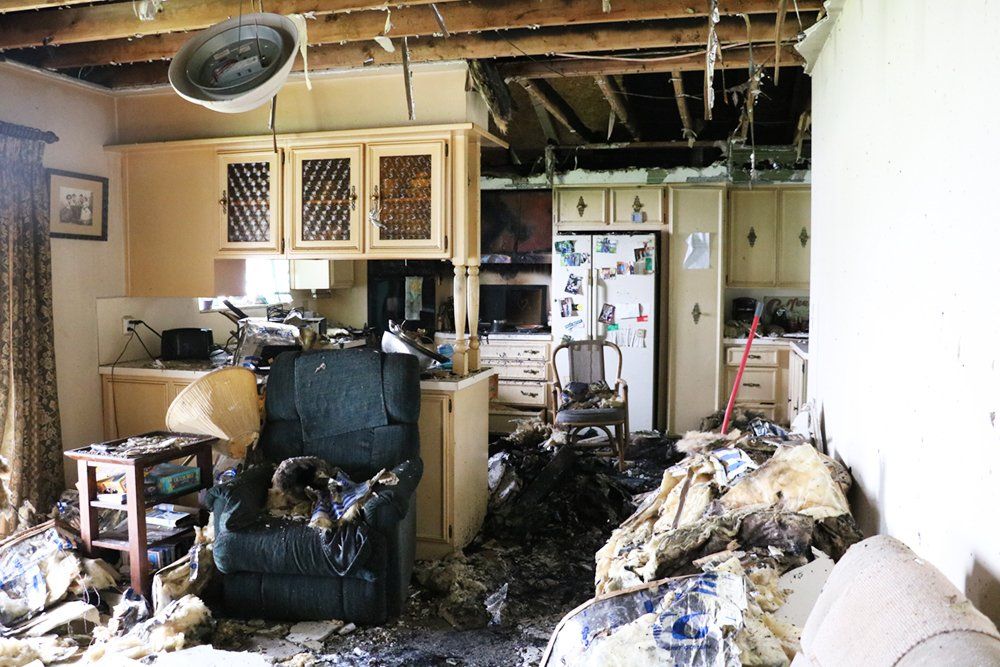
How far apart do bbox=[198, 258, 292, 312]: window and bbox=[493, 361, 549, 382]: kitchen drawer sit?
1.84 m

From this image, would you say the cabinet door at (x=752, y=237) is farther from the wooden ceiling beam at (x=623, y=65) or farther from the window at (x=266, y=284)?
the window at (x=266, y=284)

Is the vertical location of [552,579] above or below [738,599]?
below

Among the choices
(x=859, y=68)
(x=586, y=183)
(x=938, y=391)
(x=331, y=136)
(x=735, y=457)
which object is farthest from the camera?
(x=586, y=183)

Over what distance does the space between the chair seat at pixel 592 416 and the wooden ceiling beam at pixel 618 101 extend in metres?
2.07

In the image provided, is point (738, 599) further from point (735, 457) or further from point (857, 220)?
point (857, 220)

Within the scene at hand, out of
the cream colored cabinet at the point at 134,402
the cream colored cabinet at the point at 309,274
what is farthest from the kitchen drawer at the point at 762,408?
the cream colored cabinet at the point at 134,402

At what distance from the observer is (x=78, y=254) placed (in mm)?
4176

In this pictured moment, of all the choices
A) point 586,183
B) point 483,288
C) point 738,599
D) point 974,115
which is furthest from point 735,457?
point 483,288

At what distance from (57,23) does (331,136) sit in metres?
1.29

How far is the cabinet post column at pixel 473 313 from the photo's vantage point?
397 cm

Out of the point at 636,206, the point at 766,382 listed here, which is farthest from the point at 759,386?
the point at 636,206

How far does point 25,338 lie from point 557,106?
3.65 m

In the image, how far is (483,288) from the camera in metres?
6.88

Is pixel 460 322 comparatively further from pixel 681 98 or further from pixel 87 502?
pixel 681 98
